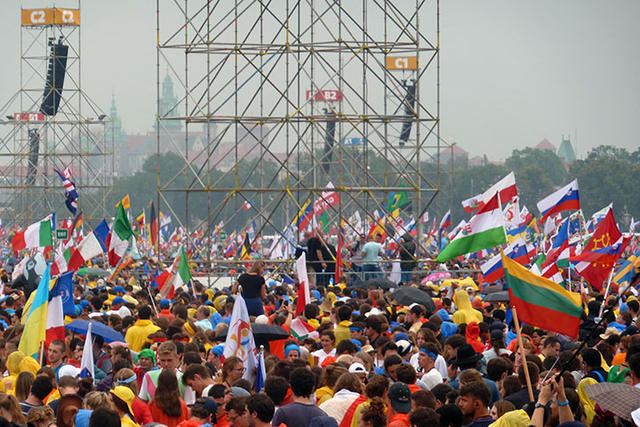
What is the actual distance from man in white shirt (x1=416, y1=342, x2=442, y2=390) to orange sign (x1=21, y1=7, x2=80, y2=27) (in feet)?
153

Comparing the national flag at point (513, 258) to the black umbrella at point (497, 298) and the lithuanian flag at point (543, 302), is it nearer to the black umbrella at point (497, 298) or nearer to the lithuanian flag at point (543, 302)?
the black umbrella at point (497, 298)

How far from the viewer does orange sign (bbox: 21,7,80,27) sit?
55.4m

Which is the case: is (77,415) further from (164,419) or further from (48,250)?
(48,250)

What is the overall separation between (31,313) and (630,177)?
95.5m

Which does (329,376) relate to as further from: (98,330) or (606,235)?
(606,235)

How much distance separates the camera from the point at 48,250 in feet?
119

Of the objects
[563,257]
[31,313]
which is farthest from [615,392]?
[563,257]

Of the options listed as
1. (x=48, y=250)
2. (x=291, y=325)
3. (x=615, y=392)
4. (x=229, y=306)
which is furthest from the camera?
Answer: (x=48, y=250)

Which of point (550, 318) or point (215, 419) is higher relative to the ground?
point (550, 318)

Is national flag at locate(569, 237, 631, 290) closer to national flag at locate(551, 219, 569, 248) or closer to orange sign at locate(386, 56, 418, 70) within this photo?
national flag at locate(551, 219, 569, 248)

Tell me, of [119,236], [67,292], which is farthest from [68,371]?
[119,236]

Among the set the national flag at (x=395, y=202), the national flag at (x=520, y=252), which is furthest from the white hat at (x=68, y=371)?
the national flag at (x=395, y=202)

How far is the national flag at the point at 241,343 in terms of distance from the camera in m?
10.5

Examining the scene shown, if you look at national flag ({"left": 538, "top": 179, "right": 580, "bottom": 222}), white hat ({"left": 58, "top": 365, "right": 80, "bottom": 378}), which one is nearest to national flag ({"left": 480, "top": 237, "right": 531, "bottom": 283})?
national flag ({"left": 538, "top": 179, "right": 580, "bottom": 222})
